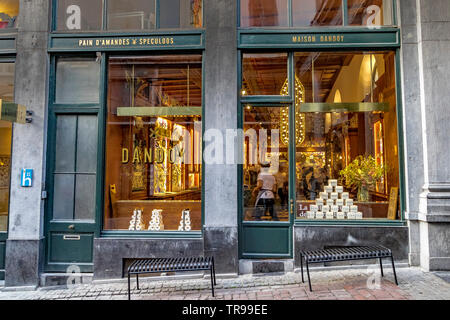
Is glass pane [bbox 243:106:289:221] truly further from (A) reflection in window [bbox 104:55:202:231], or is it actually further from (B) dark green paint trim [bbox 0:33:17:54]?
(B) dark green paint trim [bbox 0:33:17:54]

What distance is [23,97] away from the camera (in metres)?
6.43

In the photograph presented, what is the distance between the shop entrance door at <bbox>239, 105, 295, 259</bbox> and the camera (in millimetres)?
6434

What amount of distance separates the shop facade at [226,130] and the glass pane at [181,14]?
0.10 ft

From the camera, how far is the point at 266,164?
6.84 meters

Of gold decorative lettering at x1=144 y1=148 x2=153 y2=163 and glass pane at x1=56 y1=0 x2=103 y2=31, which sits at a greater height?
glass pane at x1=56 y1=0 x2=103 y2=31

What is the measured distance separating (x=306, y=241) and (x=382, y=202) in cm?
196

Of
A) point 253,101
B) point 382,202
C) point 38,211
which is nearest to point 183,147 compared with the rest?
point 253,101

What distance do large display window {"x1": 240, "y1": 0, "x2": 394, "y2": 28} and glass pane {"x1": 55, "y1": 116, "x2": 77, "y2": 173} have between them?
443 centimetres

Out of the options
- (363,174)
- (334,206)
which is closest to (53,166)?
(334,206)

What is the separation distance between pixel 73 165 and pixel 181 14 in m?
4.15

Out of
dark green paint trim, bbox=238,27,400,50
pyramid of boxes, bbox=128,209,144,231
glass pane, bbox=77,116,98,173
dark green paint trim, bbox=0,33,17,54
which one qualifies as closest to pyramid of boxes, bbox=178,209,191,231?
pyramid of boxes, bbox=128,209,144,231

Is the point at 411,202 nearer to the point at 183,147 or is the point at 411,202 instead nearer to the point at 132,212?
the point at 183,147

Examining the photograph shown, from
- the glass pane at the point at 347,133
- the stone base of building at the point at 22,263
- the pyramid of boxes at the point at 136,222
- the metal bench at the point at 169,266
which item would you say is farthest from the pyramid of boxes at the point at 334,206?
the stone base of building at the point at 22,263

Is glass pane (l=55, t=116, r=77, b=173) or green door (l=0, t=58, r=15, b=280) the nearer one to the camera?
green door (l=0, t=58, r=15, b=280)
